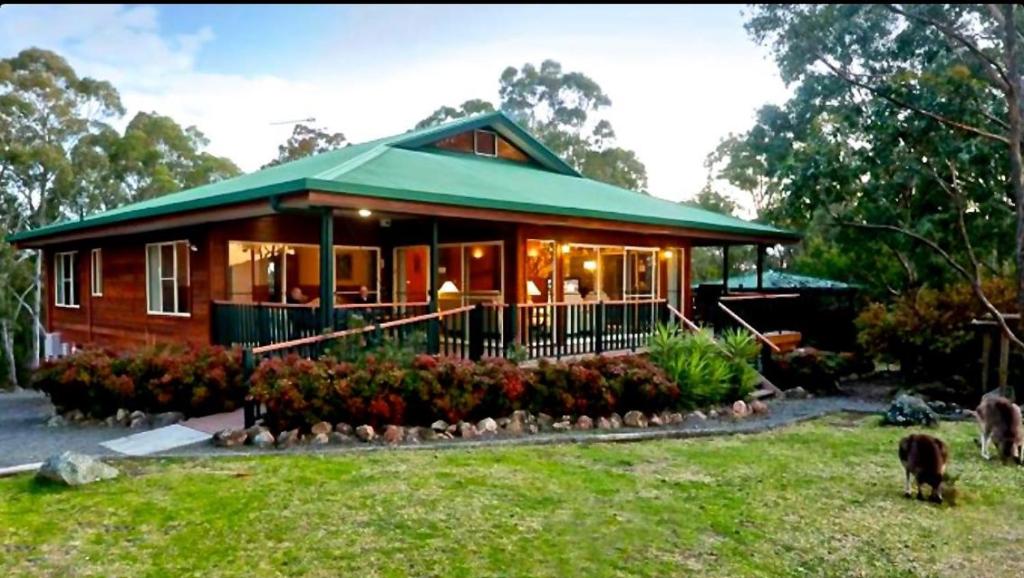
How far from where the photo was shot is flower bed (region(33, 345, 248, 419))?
8055 mm

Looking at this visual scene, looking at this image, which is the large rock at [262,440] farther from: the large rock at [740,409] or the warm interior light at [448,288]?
the warm interior light at [448,288]

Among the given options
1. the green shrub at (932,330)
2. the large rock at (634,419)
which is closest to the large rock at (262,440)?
the large rock at (634,419)

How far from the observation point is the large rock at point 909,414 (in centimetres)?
813

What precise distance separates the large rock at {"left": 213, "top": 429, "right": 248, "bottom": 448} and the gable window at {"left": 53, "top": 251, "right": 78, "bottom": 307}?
1129 centimetres

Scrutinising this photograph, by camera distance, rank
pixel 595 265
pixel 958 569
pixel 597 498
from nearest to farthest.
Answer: pixel 958 569 < pixel 597 498 < pixel 595 265

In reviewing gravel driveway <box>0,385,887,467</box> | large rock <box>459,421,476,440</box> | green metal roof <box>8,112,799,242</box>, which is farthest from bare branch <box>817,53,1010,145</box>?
large rock <box>459,421,476,440</box>

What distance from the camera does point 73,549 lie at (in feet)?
12.9

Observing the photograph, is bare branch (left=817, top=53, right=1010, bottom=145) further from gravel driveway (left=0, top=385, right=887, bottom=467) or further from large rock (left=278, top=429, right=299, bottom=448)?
large rock (left=278, top=429, right=299, bottom=448)

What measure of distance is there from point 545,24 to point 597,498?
3.94 metres

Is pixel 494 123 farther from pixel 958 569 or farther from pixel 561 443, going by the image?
pixel 958 569

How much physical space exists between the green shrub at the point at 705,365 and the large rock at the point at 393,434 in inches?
140

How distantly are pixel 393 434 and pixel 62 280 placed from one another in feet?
44.0

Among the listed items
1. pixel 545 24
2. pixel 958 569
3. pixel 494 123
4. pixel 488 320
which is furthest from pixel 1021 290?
pixel 494 123

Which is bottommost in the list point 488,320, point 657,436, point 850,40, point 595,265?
point 657,436
